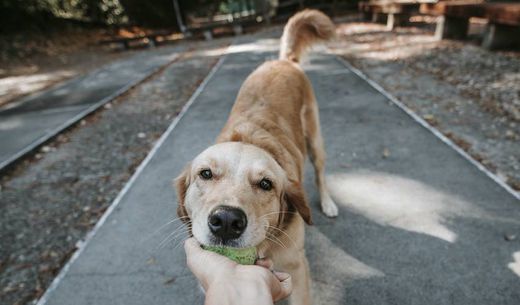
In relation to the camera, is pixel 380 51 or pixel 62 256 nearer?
pixel 62 256

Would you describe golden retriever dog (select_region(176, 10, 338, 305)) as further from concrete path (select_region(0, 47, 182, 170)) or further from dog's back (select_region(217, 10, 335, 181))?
concrete path (select_region(0, 47, 182, 170))

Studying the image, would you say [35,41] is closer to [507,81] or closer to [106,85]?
[106,85]

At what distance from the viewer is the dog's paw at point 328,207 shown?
11.0 feet

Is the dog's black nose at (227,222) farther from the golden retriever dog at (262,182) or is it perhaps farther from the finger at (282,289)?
the finger at (282,289)

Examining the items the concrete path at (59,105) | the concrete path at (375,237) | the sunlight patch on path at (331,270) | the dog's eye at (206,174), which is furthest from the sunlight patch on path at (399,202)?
the concrete path at (59,105)

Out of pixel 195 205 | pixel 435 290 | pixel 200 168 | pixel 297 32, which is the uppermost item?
pixel 297 32

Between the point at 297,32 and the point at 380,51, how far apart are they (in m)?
6.63

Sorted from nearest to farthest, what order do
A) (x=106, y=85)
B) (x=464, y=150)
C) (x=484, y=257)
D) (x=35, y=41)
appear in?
(x=484, y=257) → (x=464, y=150) → (x=106, y=85) → (x=35, y=41)

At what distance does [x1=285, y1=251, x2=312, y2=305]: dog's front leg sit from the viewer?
91.1 inches

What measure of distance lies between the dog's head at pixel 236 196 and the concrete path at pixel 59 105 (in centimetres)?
437

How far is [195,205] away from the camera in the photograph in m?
2.11

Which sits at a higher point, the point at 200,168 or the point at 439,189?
the point at 200,168

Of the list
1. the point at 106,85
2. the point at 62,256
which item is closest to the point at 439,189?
the point at 62,256

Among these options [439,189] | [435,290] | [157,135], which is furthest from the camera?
[157,135]
